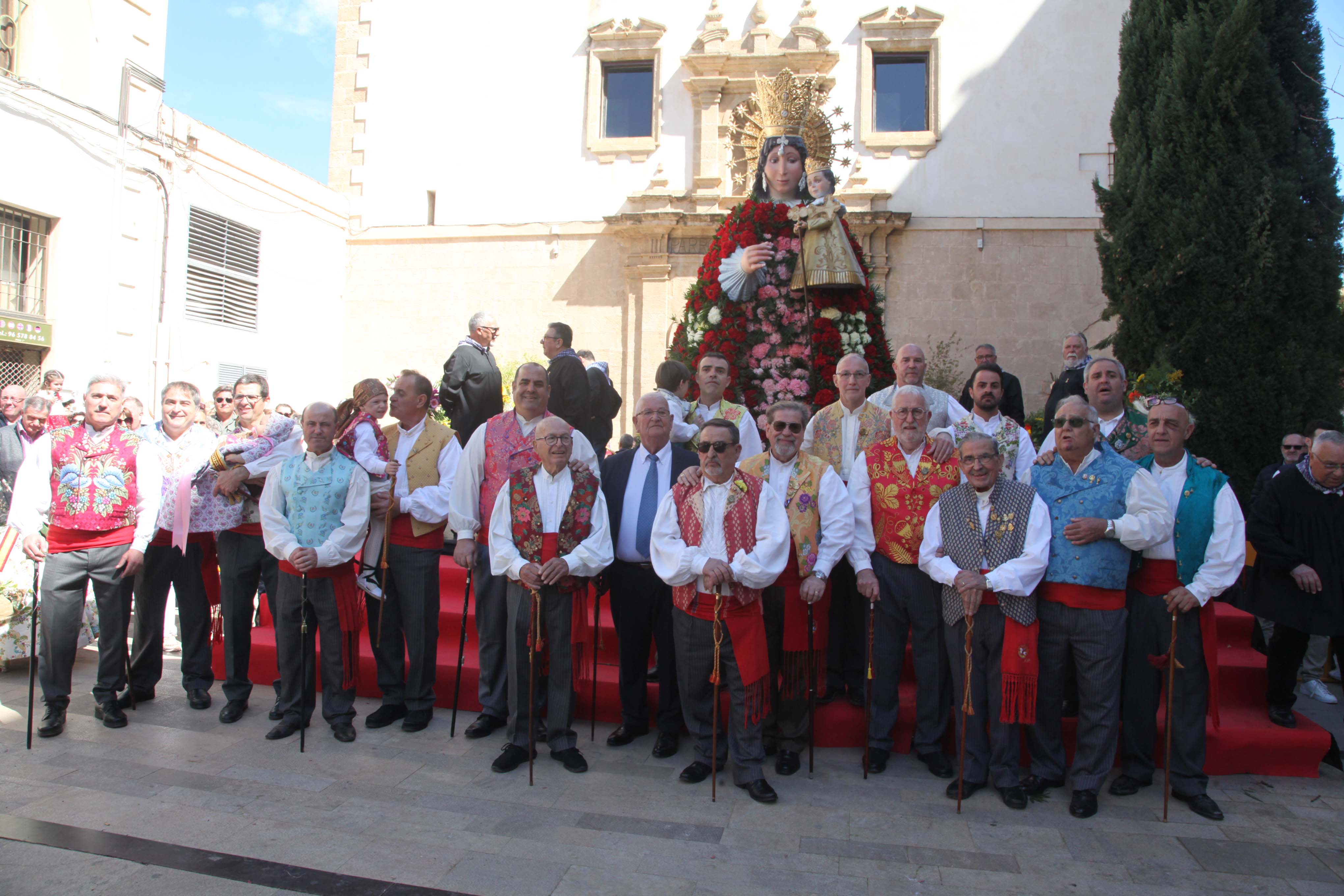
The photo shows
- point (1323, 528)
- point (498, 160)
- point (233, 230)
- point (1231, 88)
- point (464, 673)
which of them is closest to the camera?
point (1323, 528)

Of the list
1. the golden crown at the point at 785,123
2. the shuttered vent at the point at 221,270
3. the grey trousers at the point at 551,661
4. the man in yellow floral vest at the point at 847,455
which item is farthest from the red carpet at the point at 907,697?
the shuttered vent at the point at 221,270

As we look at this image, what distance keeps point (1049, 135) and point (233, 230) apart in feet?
39.8

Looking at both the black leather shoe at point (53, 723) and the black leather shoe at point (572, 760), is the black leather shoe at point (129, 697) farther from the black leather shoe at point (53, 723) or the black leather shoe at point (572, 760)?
the black leather shoe at point (572, 760)

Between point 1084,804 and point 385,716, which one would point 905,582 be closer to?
point 1084,804

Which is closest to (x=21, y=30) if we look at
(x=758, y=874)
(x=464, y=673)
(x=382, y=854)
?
(x=464, y=673)

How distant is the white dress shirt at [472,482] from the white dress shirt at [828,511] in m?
0.94

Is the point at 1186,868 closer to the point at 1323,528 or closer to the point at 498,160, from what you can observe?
the point at 1323,528

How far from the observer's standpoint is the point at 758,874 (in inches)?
119

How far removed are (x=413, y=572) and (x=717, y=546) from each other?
1.81 meters

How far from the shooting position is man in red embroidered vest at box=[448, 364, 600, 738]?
14.1 feet

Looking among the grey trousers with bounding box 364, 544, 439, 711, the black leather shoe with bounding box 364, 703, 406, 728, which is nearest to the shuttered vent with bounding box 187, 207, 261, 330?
the grey trousers with bounding box 364, 544, 439, 711

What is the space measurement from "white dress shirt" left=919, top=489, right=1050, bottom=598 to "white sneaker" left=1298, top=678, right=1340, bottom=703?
3.08m

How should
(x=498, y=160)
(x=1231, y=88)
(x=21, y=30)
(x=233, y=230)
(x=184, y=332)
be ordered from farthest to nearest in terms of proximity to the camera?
(x=498, y=160), (x=233, y=230), (x=184, y=332), (x=21, y=30), (x=1231, y=88)

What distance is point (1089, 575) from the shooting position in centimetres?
357
